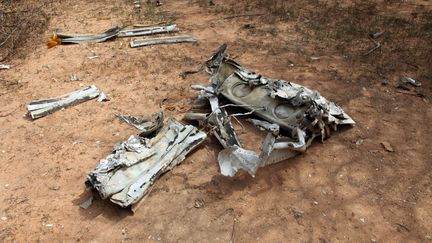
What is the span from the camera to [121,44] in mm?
7191

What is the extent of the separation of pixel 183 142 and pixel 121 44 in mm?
3542

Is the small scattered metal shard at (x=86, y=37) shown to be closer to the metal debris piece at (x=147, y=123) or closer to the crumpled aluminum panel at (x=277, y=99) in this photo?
the crumpled aluminum panel at (x=277, y=99)

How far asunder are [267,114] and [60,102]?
2.92m

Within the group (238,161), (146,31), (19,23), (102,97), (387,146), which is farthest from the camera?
(19,23)

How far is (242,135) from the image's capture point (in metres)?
4.75

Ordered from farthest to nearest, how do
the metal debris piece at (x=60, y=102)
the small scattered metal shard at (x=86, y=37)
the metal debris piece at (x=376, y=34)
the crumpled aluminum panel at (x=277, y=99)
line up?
the small scattered metal shard at (x=86, y=37)
the metal debris piece at (x=376, y=34)
the metal debris piece at (x=60, y=102)
the crumpled aluminum panel at (x=277, y=99)

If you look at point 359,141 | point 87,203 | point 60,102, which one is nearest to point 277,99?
point 359,141

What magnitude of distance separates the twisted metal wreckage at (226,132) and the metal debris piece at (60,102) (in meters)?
1.33

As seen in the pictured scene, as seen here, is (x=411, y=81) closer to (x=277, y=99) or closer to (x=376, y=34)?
(x=376, y=34)

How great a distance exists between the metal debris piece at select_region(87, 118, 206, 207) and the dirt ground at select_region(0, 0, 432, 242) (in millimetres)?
176

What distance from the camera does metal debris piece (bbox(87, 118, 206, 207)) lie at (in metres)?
3.74

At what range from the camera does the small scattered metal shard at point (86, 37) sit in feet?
23.8

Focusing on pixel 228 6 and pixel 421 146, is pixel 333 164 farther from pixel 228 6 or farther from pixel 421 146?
pixel 228 6

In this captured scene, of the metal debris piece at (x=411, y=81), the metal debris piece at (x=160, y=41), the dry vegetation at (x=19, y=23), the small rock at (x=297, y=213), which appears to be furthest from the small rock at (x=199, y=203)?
the dry vegetation at (x=19, y=23)
